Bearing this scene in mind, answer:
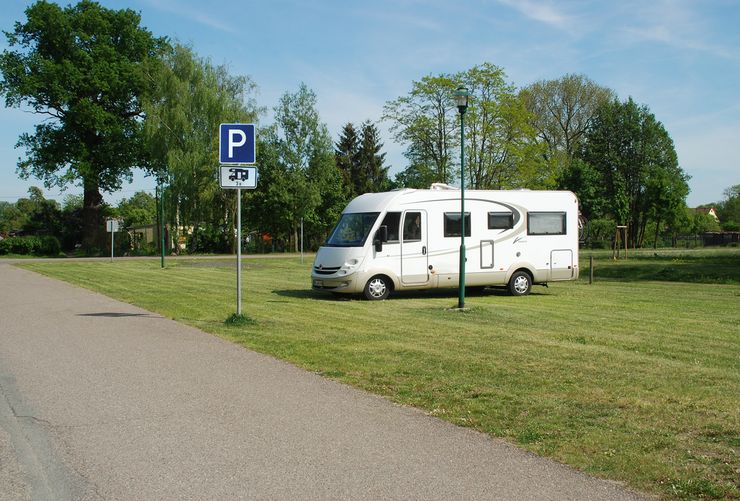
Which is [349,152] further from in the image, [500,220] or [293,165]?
[500,220]

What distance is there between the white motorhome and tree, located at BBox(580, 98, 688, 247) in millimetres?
54169

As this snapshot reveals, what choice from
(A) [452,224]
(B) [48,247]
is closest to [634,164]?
(B) [48,247]

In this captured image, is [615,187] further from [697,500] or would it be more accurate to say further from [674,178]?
[697,500]

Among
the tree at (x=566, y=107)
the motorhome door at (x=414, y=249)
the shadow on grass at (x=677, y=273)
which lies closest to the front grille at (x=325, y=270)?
the motorhome door at (x=414, y=249)

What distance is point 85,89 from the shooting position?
2071 inches

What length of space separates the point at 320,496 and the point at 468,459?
4.02 feet

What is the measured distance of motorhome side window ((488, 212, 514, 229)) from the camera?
18922mm

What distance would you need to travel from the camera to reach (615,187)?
241ft

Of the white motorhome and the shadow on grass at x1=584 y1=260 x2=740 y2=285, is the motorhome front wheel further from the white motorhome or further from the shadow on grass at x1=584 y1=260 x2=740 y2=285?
the shadow on grass at x1=584 y1=260 x2=740 y2=285

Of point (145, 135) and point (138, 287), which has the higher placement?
point (145, 135)

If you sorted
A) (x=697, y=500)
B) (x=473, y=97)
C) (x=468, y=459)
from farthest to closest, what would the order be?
(x=473, y=97) < (x=468, y=459) < (x=697, y=500)

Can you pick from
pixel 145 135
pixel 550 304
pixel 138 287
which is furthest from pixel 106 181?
pixel 550 304

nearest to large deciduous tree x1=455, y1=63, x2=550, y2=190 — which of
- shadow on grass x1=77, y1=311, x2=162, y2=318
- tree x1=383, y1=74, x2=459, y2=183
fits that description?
tree x1=383, y1=74, x2=459, y2=183

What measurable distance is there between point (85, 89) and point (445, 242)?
43093mm
